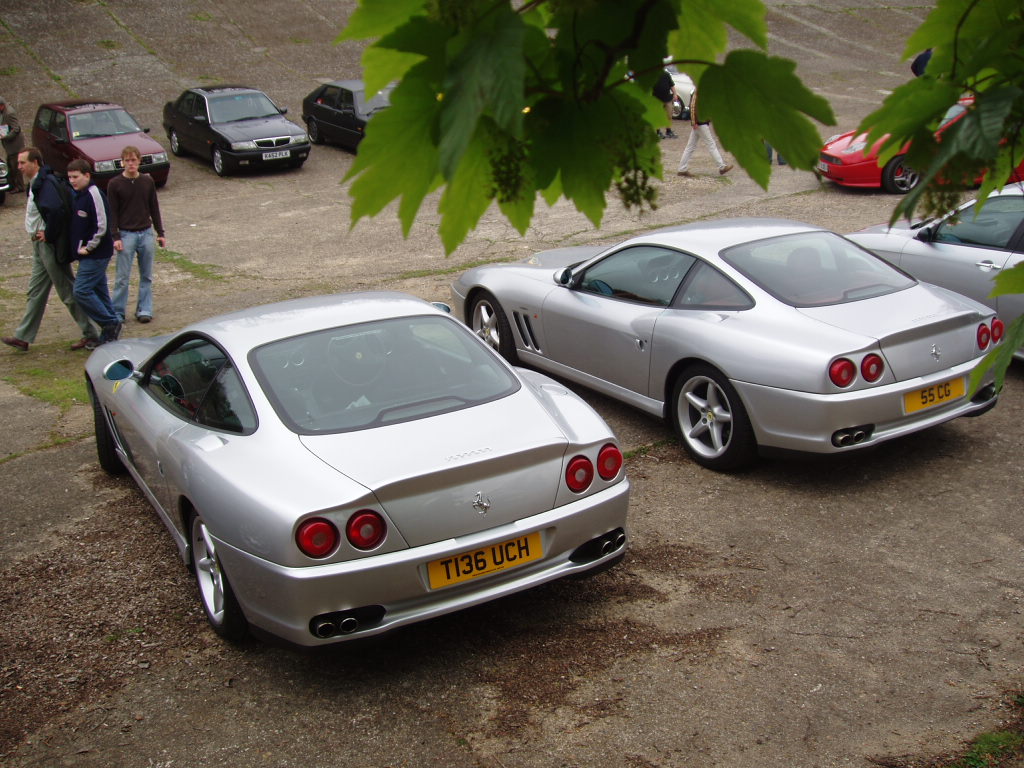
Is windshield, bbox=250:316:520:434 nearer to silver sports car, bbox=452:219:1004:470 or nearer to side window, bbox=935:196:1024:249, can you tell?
silver sports car, bbox=452:219:1004:470

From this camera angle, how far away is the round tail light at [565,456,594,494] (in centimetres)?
439

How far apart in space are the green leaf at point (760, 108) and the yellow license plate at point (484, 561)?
2648 mm

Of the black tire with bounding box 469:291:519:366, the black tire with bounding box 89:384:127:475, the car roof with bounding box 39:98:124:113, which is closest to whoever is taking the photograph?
the black tire with bounding box 89:384:127:475

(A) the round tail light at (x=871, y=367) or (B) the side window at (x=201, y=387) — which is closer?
(B) the side window at (x=201, y=387)

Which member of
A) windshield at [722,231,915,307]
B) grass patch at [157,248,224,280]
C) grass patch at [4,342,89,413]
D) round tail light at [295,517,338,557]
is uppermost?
windshield at [722,231,915,307]

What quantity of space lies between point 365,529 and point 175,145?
19.5m

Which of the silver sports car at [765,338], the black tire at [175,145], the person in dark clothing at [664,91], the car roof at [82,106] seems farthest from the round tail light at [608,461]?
the black tire at [175,145]

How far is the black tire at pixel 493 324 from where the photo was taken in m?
8.24

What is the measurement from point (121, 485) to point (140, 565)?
1.30 meters

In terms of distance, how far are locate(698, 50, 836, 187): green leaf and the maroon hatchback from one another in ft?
56.7

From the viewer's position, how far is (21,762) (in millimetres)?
→ 3811

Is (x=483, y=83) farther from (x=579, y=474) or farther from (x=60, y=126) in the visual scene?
(x=60, y=126)

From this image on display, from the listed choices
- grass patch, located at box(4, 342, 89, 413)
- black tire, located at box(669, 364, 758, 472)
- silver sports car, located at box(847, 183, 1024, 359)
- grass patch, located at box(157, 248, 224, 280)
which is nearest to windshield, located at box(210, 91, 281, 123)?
grass patch, located at box(157, 248, 224, 280)

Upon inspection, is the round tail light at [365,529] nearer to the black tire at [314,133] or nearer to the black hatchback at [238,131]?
the black hatchback at [238,131]
